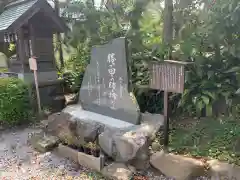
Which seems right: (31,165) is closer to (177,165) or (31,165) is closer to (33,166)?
(33,166)

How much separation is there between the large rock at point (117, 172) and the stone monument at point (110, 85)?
1.12 m

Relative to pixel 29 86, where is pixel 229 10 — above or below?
above

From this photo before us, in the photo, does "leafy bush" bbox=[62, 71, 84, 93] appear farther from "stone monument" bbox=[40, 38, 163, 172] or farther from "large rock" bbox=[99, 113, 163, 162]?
"large rock" bbox=[99, 113, 163, 162]

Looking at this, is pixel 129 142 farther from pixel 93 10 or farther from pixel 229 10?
pixel 93 10

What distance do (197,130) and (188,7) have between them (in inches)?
150

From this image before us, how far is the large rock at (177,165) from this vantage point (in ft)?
13.4

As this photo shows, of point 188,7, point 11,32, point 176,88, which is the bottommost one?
point 176,88

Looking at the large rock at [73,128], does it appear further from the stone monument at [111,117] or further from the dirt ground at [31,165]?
the dirt ground at [31,165]

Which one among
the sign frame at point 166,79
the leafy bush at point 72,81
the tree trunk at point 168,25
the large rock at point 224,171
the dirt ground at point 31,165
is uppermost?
the tree trunk at point 168,25

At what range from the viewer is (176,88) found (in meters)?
4.65

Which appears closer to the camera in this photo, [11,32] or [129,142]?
[129,142]

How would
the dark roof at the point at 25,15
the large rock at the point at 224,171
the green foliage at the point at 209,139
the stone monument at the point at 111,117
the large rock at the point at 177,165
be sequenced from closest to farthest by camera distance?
the large rock at the point at 224,171 → the large rock at the point at 177,165 → the green foliage at the point at 209,139 → the stone monument at the point at 111,117 → the dark roof at the point at 25,15

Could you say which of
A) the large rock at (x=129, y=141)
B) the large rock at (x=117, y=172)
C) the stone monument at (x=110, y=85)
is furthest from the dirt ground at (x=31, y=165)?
the stone monument at (x=110, y=85)

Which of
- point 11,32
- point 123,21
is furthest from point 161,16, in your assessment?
point 11,32
